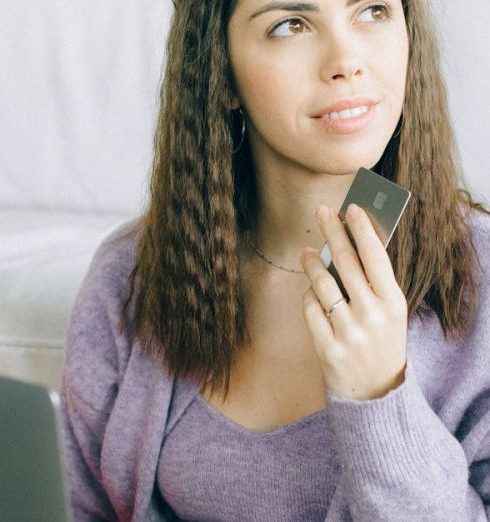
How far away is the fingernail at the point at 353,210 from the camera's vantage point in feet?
2.79

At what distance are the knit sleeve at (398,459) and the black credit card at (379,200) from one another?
14 cm

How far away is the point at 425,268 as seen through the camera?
101cm

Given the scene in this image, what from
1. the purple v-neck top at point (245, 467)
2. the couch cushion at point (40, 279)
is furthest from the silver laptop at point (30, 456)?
the couch cushion at point (40, 279)

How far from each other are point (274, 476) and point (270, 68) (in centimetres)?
43

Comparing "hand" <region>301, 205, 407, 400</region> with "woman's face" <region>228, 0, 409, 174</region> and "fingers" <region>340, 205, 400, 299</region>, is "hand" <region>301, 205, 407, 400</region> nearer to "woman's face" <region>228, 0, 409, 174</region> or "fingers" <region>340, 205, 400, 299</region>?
"fingers" <region>340, 205, 400, 299</region>

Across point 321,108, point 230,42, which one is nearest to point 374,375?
point 321,108

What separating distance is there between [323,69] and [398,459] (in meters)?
0.38

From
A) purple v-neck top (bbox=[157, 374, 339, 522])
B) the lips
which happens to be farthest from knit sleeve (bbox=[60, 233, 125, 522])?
the lips

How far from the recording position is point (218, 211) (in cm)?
108

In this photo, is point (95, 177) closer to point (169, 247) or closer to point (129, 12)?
point (129, 12)

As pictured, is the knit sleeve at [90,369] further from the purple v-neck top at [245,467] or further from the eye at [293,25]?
the eye at [293,25]

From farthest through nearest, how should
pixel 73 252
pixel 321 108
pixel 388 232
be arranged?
pixel 73 252 < pixel 321 108 < pixel 388 232

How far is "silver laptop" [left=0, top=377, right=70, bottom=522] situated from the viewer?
1.56 ft

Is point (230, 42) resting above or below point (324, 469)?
above
